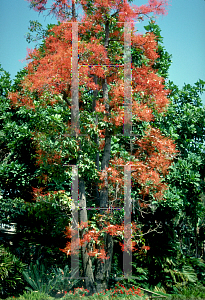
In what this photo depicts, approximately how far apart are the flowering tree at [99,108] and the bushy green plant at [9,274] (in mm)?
1627

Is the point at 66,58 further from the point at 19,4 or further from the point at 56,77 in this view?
the point at 19,4

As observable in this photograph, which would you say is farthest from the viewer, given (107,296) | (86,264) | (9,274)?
(9,274)

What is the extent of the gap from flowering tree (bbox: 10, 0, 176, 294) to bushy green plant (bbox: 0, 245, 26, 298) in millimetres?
1627

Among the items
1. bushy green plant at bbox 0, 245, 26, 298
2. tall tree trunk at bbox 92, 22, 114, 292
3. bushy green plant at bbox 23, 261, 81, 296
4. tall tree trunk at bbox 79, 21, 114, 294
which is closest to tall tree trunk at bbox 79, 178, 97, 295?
tall tree trunk at bbox 79, 21, 114, 294

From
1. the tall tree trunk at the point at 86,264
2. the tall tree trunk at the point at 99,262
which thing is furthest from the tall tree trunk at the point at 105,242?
the tall tree trunk at the point at 86,264

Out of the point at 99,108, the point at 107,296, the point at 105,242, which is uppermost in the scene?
the point at 99,108

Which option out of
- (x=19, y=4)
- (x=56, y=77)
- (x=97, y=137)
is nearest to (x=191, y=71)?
(x=97, y=137)

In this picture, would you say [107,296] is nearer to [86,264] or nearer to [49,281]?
[86,264]

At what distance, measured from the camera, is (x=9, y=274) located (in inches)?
269

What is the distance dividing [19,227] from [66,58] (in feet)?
16.2

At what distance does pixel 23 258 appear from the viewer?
7934 mm

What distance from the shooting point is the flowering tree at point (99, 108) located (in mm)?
6062

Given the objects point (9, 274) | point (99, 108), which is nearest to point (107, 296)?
point (9, 274)

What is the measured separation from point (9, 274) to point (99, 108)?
4451 millimetres
